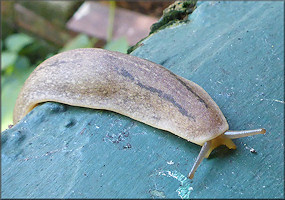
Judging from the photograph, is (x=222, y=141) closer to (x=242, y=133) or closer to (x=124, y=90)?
(x=242, y=133)

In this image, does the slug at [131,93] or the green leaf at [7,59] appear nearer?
the slug at [131,93]

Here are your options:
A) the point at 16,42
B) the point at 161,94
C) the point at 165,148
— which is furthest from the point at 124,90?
the point at 16,42

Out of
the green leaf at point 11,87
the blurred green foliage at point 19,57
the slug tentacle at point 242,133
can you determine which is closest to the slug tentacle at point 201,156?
the slug tentacle at point 242,133

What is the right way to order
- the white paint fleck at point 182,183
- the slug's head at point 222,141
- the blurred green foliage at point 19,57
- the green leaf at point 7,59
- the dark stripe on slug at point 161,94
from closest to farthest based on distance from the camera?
the white paint fleck at point 182,183, the slug's head at point 222,141, the dark stripe on slug at point 161,94, the blurred green foliage at point 19,57, the green leaf at point 7,59

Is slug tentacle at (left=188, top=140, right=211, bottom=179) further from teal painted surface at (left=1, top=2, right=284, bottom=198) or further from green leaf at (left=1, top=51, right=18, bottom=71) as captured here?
green leaf at (left=1, top=51, right=18, bottom=71)

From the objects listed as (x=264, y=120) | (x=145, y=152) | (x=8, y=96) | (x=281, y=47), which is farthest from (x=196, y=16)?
(x=8, y=96)

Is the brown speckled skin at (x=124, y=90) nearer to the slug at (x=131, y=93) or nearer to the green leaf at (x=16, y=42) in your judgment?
the slug at (x=131, y=93)

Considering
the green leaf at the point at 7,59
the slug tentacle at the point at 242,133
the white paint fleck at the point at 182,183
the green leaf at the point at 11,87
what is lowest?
the green leaf at the point at 11,87

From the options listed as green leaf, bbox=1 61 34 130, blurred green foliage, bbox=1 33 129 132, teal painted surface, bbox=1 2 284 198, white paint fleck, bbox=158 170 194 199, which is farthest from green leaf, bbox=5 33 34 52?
white paint fleck, bbox=158 170 194 199
